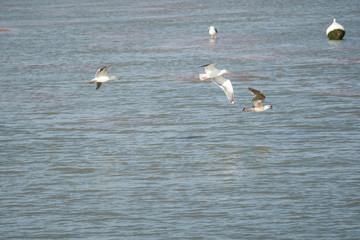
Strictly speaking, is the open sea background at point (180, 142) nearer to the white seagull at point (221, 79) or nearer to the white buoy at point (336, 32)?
the white buoy at point (336, 32)

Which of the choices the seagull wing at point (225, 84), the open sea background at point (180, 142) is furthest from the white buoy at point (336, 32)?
the seagull wing at point (225, 84)

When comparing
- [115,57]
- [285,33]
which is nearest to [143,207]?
[115,57]

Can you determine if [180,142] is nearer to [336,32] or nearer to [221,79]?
[221,79]

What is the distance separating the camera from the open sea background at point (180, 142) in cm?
1770

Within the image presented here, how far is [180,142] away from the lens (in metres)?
24.6

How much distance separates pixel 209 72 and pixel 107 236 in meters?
8.67

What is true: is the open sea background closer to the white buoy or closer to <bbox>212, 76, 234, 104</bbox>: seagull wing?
the white buoy

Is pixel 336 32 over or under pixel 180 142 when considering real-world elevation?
over

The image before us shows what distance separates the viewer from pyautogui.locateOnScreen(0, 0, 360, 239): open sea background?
17703 millimetres

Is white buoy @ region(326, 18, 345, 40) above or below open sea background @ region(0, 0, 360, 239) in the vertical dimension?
above

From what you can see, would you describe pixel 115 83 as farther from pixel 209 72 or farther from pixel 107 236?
pixel 107 236

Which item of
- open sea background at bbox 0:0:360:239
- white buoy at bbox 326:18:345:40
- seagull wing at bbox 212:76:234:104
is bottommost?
open sea background at bbox 0:0:360:239

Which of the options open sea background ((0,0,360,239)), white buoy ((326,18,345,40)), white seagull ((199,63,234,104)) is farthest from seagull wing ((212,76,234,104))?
white buoy ((326,18,345,40))

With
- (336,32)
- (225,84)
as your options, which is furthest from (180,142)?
(336,32)
